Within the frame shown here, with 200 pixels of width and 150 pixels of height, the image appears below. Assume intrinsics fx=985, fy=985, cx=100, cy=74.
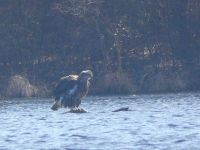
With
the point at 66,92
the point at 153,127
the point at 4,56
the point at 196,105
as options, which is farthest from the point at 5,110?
the point at 4,56

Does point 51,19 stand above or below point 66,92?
above

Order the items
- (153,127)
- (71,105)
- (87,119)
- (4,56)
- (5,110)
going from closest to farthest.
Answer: (153,127)
(87,119)
(71,105)
(5,110)
(4,56)

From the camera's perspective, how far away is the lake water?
22.0m

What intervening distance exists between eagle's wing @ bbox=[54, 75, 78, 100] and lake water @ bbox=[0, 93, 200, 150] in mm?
784

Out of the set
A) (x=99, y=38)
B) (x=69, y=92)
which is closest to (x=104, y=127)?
(x=69, y=92)

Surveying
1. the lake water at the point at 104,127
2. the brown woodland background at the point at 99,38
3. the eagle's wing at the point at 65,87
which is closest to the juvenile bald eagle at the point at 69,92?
the eagle's wing at the point at 65,87

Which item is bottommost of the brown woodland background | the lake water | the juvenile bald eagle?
the lake water

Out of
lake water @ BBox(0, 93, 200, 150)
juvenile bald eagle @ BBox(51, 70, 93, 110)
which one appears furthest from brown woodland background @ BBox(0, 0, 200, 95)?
juvenile bald eagle @ BBox(51, 70, 93, 110)

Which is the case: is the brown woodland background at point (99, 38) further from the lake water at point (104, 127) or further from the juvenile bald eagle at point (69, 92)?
the juvenile bald eagle at point (69, 92)

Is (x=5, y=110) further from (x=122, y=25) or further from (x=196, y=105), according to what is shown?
(x=122, y=25)

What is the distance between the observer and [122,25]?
56562mm

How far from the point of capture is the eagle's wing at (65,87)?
1345 inches

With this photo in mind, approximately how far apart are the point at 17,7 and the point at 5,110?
19.1m

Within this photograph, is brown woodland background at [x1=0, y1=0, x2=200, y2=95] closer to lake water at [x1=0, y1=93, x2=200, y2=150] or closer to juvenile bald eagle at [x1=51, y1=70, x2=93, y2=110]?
lake water at [x1=0, y1=93, x2=200, y2=150]
